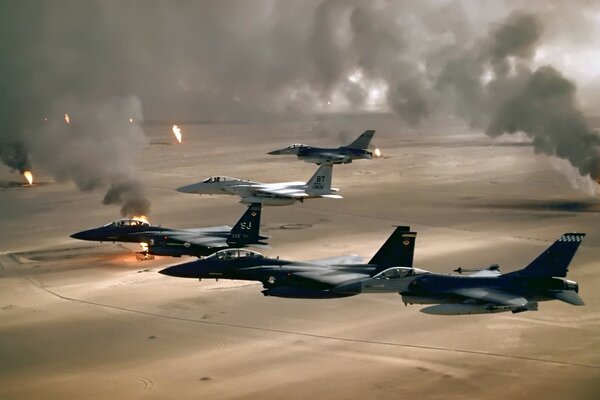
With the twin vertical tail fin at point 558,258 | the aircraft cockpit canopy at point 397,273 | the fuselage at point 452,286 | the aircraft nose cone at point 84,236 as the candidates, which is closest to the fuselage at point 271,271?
the aircraft cockpit canopy at point 397,273

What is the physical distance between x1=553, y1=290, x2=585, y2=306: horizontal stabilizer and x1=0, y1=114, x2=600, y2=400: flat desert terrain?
4.79 feet

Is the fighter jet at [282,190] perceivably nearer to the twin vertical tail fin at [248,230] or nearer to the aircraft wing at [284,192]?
the aircraft wing at [284,192]

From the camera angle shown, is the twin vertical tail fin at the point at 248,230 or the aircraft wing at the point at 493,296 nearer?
the aircraft wing at the point at 493,296

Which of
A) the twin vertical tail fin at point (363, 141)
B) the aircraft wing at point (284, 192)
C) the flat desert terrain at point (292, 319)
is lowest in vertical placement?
the flat desert terrain at point (292, 319)

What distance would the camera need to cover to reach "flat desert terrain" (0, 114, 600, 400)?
119 feet

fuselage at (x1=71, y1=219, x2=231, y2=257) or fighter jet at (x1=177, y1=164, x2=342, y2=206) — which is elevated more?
fighter jet at (x1=177, y1=164, x2=342, y2=206)

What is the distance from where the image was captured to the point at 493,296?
43875mm

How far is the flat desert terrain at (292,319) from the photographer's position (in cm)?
3641

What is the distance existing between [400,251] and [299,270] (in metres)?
6.35

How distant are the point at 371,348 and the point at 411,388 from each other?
18.6ft

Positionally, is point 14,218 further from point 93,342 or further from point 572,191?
point 572,191

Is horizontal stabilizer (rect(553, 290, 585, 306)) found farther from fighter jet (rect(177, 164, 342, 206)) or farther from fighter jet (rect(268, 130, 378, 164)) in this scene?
fighter jet (rect(268, 130, 378, 164))

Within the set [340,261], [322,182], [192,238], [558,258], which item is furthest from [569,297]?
[322,182]

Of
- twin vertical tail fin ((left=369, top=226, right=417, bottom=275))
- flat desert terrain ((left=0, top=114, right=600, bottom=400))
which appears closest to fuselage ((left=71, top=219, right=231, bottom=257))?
flat desert terrain ((left=0, top=114, right=600, bottom=400))
